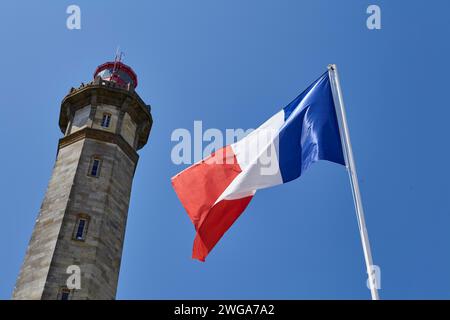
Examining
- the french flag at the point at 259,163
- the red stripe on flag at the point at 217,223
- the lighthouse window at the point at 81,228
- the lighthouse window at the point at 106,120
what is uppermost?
the lighthouse window at the point at 106,120

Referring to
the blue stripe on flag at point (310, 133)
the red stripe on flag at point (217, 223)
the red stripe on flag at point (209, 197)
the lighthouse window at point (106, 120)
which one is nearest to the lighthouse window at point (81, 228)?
the lighthouse window at point (106, 120)

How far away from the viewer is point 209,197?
17.5 m

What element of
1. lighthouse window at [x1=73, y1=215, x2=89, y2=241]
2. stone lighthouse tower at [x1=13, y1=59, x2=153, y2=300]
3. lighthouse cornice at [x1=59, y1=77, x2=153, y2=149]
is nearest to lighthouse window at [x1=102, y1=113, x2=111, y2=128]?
stone lighthouse tower at [x1=13, y1=59, x2=153, y2=300]

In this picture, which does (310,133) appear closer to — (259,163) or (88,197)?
(259,163)

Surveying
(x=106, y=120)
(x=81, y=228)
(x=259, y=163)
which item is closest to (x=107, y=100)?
(x=106, y=120)

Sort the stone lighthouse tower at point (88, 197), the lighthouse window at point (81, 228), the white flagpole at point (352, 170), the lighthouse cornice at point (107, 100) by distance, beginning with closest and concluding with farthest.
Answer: the white flagpole at point (352, 170)
the stone lighthouse tower at point (88, 197)
the lighthouse window at point (81, 228)
the lighthouse cornice at point (107, 100)

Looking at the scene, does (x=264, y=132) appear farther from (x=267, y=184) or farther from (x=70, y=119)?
(x=70, y=119)

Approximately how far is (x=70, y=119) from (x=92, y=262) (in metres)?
11.8

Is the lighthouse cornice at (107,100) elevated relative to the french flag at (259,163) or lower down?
elevated

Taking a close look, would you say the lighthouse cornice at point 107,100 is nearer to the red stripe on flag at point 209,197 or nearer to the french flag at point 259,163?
the red stripe on flag at point 209,197

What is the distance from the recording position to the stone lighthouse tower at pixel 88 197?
26.5 metres

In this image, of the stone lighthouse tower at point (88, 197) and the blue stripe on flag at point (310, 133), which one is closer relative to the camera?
the blue stripe on flag at point (310, 133)

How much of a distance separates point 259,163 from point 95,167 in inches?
651
